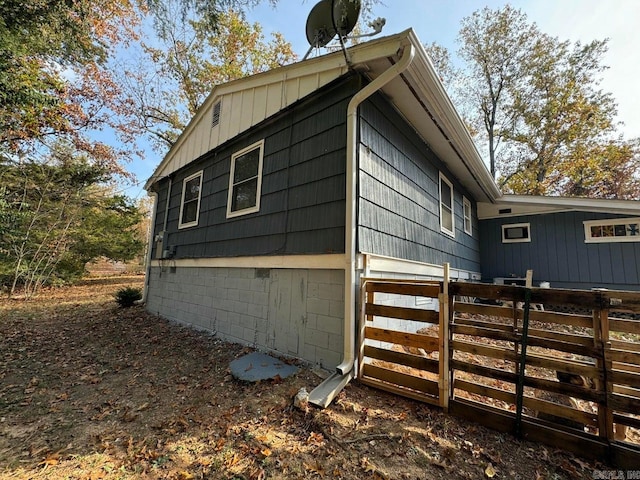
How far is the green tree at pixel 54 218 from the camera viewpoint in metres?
9.72

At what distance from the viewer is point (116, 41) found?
1075 centimetres

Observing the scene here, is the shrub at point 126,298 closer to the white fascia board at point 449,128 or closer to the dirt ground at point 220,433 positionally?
the dirt ground at point 220,433

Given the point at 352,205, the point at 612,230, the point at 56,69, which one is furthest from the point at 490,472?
the point at 56,69

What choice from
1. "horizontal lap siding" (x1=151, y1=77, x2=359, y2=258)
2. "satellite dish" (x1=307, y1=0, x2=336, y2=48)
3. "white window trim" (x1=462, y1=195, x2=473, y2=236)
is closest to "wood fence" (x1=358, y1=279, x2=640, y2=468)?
"horizontal lap siding" (x1=151, y1=77, x2=359, y2=258)

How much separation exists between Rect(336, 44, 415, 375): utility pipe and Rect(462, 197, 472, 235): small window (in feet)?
19.3

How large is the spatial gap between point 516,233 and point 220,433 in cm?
979

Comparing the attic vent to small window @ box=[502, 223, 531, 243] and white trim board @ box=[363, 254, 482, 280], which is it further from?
small window @ box=[502, 223, 531, 243]

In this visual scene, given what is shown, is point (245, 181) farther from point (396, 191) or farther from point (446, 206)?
point (446, 206)

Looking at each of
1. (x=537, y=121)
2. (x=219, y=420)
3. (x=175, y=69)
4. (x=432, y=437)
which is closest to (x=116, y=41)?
(x=175, y=69)

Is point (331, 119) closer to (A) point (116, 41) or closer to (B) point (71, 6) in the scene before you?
(B) point (71, 6)

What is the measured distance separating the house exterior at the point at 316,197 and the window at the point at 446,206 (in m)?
0.05

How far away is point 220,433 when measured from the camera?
91.5 inches

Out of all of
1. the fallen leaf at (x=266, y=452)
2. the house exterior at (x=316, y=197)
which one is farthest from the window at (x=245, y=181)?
the fallen leaf at (x=266, y=452)

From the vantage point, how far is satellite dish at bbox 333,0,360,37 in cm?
309
